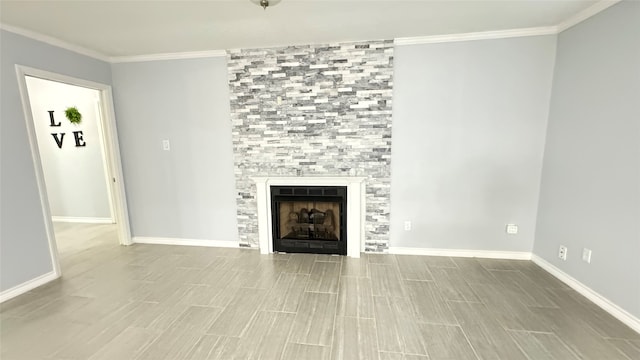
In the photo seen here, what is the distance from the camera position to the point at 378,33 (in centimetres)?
289

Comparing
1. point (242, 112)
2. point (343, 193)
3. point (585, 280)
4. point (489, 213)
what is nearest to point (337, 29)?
point (242, 112)

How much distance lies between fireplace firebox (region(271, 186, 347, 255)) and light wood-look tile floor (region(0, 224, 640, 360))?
22cm

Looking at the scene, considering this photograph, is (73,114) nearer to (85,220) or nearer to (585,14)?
(85,220)

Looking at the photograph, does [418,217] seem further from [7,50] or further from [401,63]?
[7,50]

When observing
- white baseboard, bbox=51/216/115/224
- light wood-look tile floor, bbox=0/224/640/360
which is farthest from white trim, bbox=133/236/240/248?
white baseboard, bbox=51/216/115/224

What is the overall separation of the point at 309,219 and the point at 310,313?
4.72 feet

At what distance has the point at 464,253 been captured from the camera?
10.8 feet

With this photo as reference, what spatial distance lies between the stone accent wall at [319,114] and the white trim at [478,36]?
25 centimetres

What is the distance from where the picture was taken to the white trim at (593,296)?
80.2 inches

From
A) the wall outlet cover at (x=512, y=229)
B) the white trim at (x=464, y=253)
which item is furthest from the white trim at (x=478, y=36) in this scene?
the white trim at (x=464, y=253)

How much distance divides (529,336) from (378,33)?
2989mm

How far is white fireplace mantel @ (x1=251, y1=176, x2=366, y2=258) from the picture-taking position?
326 centimetres

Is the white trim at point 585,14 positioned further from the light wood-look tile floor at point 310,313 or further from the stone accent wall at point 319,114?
the light wood-look tile floor at point 310,313

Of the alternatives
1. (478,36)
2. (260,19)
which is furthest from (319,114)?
(478,36)
